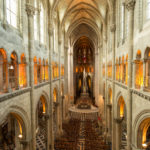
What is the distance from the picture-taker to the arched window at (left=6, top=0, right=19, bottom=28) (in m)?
7.91

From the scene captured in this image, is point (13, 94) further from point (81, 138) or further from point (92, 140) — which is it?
point (81, 138)

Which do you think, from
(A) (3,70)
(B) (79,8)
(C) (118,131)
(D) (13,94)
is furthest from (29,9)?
(B) (79,8)

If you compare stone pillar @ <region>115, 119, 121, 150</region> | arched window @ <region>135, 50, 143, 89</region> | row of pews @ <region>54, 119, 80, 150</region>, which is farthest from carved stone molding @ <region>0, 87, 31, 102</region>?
row of pews @ <region>54, 119, 80, 150</region>

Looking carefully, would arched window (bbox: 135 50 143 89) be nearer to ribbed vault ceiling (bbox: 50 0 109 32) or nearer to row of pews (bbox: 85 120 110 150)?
row of pews (bbox: 85 120 110 150)

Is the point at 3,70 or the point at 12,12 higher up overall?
the point at 12,12

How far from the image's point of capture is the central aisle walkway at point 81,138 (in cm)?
1742

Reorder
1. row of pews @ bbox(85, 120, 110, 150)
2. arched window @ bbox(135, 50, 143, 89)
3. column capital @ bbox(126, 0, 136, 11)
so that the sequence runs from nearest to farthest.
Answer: arched window @ bbox(135, 50, 143, 89), column capital @ bbox(126, 0, 136, 11), row of pews @ bbox(85, 120, 110, 150)

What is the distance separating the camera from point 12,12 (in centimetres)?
835

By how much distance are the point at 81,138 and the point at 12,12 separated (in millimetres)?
19826

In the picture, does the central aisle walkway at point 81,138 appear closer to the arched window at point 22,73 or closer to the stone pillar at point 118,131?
the stone pillar at point 118,131

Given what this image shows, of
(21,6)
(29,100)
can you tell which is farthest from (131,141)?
(21,6)

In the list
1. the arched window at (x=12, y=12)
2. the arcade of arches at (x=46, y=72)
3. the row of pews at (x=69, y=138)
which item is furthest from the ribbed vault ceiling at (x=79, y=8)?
the row of pews at (x=69, y=138)

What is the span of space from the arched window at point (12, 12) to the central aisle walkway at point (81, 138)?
53.1 ft

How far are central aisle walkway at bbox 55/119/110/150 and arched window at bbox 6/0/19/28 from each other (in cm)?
1619
